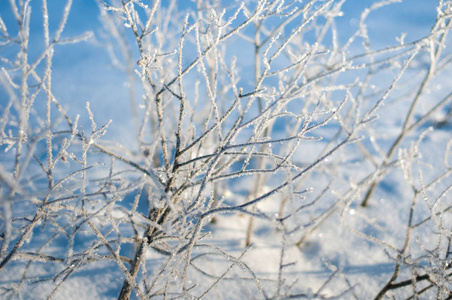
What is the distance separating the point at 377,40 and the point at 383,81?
1.59 metres

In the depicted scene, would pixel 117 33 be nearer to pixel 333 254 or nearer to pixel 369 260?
pixel 333 254

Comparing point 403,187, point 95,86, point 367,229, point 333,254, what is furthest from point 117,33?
point 403,187

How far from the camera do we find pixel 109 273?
310 cm

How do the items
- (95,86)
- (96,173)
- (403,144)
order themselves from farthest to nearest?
(95,86), (403,144), (96,173)

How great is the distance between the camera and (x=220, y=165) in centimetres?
374

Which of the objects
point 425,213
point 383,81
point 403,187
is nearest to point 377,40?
point 383,81

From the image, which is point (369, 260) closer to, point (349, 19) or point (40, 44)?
point (349, 19)

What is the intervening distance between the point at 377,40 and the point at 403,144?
11.7 feet

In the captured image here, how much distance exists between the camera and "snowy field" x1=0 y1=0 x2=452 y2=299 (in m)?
1.23

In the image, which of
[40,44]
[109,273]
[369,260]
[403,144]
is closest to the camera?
[109,273]

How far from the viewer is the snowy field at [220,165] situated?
1.23m

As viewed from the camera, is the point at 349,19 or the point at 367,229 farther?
the point at 349,19

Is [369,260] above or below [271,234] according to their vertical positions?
below

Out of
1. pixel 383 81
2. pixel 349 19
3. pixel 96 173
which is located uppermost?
pixel 349 19
